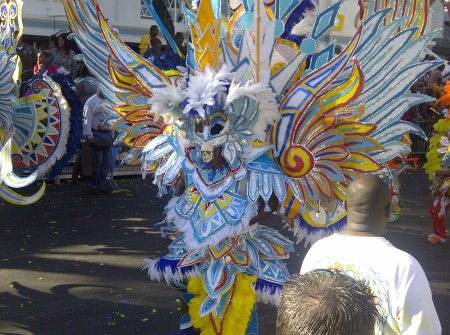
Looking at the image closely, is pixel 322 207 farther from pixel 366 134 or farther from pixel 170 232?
pixel 170 232

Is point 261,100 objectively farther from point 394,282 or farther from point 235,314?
point 394,282

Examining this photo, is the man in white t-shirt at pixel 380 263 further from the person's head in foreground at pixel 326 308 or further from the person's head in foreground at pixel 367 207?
the person's head in foreground at pixel 326 308

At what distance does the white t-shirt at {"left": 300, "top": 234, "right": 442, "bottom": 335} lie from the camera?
7.78 ft

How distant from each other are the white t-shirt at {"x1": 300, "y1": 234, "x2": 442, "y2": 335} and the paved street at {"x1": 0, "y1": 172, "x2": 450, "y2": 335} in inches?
104

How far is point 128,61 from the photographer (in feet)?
14.8

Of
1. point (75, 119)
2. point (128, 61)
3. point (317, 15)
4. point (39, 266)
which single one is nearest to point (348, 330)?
point (317, 15)

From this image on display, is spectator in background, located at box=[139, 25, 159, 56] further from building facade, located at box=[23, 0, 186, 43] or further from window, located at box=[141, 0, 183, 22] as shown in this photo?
window, located at box=[141, 0, 183, 22]

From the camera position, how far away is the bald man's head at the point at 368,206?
8.37ft

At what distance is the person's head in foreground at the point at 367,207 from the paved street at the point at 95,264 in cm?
259

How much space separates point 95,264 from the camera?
22.3ft

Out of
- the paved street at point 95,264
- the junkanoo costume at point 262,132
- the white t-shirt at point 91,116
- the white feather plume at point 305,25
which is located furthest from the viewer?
the white t-shirt at point 91,116

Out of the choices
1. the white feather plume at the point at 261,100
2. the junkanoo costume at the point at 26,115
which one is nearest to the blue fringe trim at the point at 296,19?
the white feather plume at the point at 261,100

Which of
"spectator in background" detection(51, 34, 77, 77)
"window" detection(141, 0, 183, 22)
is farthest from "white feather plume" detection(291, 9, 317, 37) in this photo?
"window" detection(141, 0, 183, 22)

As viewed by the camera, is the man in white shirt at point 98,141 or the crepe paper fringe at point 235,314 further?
the man in white shirt at point 98,141
